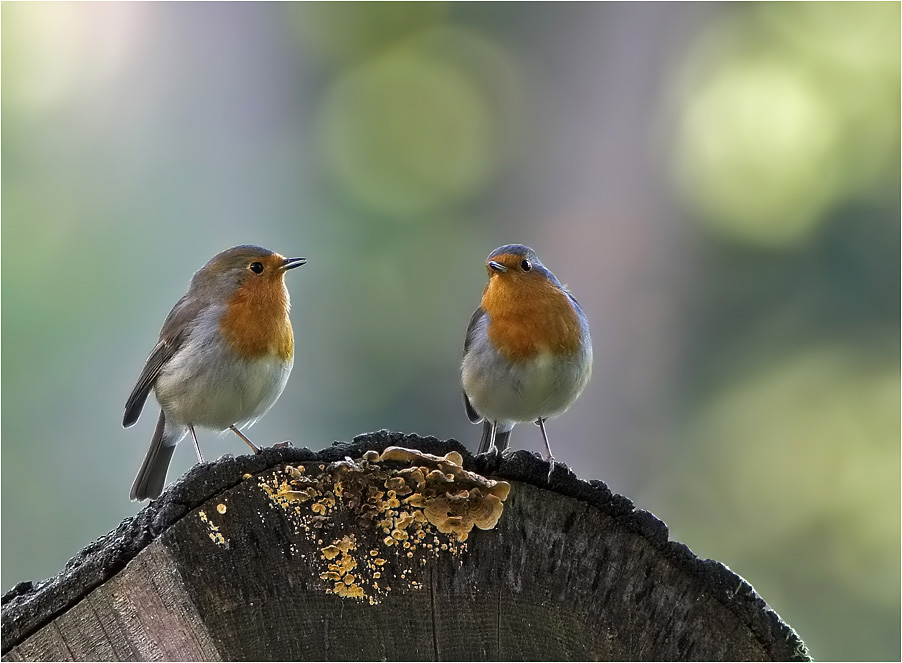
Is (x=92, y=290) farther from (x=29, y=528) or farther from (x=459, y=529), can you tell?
(x=459, y=529)

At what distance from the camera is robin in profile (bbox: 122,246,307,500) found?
3789 millimetres

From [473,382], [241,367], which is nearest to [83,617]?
[241,367]

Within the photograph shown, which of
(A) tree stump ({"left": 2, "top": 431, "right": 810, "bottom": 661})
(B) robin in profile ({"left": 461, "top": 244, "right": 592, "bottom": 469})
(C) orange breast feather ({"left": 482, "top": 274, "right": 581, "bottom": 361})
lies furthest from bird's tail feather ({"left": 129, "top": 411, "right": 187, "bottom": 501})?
(A) tree stump ({"left": 2, "top": 431, "right": 810, "bottom": 661})

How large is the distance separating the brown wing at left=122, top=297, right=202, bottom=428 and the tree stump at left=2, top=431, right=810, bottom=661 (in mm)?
1676

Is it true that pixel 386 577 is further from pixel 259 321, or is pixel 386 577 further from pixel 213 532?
pixel 259 321

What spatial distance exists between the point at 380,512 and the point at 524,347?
1.79 metres

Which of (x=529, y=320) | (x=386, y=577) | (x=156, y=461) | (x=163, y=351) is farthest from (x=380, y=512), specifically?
(x=156, y=461)

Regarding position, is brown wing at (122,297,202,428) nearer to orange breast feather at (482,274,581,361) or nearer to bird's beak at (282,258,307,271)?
bird's beak at (282,258,307,271)

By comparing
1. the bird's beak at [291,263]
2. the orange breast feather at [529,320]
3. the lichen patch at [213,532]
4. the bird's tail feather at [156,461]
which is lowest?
the lichen patch at [213,532]

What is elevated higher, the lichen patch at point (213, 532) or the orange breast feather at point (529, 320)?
the orange breast feather at point (529, 320)

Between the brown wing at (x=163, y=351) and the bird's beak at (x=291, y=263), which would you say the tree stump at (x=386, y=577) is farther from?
the brown wing at (x=163, y=351)

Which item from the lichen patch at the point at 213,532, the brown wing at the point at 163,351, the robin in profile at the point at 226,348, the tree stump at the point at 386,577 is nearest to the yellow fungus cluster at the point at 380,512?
the tree stump at the point at 386,577

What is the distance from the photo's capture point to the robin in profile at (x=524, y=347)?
13.0 feet

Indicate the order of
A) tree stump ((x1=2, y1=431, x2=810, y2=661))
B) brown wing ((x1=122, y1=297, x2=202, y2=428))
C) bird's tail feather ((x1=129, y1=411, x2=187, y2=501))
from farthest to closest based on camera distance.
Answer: bird's tail feather ((x1=129, y1=411, x2=187, y2=501)) → brown wing ((x1=122, y1=297, x2=202, y2=428)) → tree stump ((x1=2, y1=431, x2=810, y2=661))
